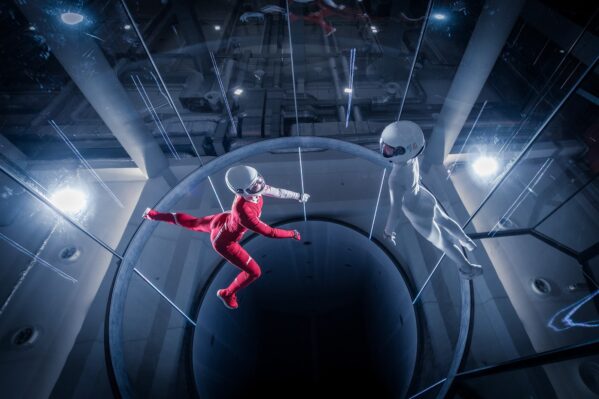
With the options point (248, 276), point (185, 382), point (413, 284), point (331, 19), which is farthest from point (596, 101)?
point (331, 19)

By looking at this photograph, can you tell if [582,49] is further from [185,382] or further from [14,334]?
[14,334]

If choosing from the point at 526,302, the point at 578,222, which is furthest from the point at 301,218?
the point at 578,222

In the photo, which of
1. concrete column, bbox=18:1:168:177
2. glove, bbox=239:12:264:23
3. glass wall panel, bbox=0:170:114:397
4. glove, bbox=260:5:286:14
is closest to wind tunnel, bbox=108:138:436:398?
glass wall panel, bbox=0:170:114:397

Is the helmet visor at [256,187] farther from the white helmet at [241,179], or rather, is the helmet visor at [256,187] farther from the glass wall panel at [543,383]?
the glass wall panel at [543,383]

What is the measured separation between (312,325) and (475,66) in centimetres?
1030

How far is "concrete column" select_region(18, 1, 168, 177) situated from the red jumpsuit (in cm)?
333

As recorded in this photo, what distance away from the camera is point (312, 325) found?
1117 cm

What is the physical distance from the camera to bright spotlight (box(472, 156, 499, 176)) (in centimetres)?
738

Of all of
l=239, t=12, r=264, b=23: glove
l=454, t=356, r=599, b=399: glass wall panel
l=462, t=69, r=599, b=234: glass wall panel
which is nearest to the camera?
l=454, t=356, r=599, b=399: glass wall panel

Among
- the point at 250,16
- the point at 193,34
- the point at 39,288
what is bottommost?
the point at 39,288

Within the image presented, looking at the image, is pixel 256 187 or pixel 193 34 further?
pixel 193 34

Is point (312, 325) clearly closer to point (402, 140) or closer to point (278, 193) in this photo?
point (278, 193)

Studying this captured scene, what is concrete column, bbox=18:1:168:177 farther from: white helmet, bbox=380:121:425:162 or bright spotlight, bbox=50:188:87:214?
white helmet, bbox=380:121:425:162

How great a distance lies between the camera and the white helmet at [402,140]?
3.32m
